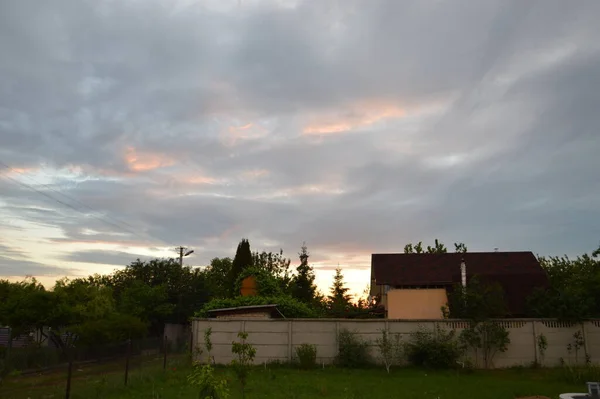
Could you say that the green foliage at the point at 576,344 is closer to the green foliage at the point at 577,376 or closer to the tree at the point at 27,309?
the green foliage at the point at 577,376

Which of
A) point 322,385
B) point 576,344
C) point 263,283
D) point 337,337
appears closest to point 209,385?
point 322,385

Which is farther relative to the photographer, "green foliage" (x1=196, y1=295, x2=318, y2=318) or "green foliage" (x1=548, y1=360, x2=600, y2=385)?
"green foliage" (x1=196, y1=295, x2=318, y2=318)

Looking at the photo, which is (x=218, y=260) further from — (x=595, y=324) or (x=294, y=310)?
(x=595, y=324)

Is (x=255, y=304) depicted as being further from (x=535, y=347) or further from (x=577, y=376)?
(x=577, y=376)

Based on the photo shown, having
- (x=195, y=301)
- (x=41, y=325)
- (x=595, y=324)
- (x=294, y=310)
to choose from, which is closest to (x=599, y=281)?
(x=595, y=324)

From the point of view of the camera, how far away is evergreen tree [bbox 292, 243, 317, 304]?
47469 millimetres

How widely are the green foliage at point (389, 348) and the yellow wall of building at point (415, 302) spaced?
7902 mm

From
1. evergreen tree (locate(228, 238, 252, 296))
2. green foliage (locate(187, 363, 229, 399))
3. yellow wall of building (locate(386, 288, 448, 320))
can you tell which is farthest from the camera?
evergreen tree (locate(228, 238, 252, 296))

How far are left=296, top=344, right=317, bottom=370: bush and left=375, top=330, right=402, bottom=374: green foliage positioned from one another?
290 cm

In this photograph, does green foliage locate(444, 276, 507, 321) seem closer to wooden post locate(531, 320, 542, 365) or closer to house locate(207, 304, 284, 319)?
wooden post locate(531, 320, 542, 365)

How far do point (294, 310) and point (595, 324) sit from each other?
14480 millimetres

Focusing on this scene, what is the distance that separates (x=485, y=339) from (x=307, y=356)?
7721mm

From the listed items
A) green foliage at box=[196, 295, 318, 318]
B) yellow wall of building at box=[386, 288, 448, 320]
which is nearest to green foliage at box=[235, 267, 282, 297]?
green foliage at box=[196, 295, 318, 318]

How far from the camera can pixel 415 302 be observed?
29828 mm
